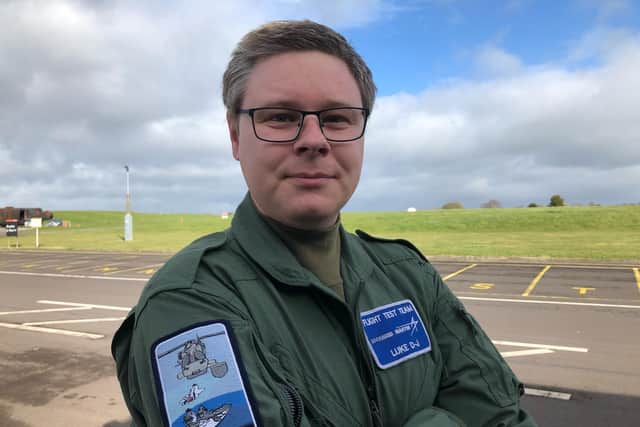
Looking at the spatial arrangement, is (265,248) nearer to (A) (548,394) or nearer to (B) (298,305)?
(B) (298,305)

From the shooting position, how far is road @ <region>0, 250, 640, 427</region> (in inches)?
167

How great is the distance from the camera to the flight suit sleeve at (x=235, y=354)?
946mm

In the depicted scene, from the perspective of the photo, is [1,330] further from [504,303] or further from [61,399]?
[504,303]

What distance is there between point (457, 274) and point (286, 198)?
38.9 feet

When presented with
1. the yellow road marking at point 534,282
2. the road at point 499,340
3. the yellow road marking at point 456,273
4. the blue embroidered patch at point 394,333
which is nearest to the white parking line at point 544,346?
the road at point 499,340

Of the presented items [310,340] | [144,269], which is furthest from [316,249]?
[144,269]

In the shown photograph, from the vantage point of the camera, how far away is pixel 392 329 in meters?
1.39

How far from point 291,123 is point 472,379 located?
97cm

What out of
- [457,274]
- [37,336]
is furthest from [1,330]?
[457,274]

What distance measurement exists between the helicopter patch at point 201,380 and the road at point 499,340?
12.1ft

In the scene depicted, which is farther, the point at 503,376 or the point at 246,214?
Answer: the point at 503,376

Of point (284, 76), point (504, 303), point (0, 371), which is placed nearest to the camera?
point (284, 76)

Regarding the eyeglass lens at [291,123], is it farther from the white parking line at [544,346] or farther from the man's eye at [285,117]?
the white parking line at [544,346]

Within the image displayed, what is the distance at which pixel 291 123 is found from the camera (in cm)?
125
